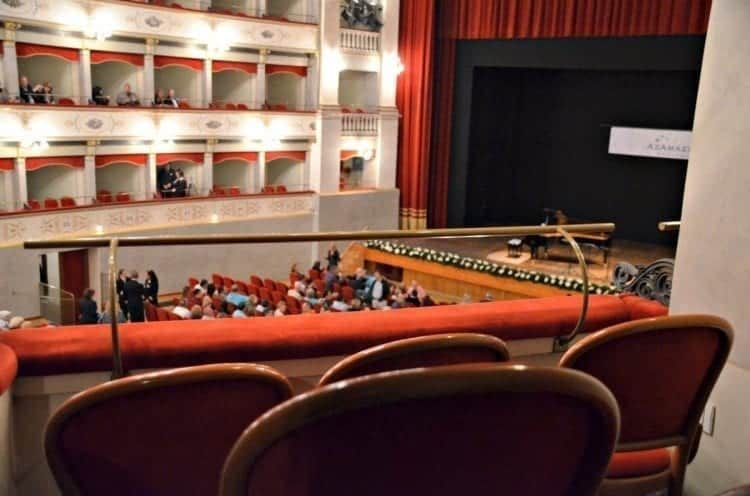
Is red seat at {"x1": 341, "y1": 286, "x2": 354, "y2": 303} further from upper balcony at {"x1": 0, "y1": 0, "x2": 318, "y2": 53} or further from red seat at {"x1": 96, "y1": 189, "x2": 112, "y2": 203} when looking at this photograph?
upper balcony at {"x1": 0, "y1": 0, "x2": 318, "y2": 53}

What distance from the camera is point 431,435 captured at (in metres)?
0.98

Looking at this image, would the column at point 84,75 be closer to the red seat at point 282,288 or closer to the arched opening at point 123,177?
the arched opening at point 123,177

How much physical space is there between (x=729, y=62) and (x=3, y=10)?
15.1 metres

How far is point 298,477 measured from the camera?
3.29 ft

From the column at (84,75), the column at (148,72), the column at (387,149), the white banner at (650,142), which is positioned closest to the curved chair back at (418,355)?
the column at (84,75)

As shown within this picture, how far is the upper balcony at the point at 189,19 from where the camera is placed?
15547mm

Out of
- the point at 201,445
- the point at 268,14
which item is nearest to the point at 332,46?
the point at 268,14

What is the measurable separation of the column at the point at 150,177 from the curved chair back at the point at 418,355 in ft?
55.1

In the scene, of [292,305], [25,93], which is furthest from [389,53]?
[292,305]

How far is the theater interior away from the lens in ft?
3.43

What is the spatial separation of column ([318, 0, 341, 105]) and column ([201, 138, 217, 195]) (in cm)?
306

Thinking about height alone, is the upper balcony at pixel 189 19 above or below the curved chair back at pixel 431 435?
above

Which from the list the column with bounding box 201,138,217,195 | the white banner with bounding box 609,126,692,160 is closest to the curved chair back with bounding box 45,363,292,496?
the column with bounding box 201,138,217,195

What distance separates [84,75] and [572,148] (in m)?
11.8
